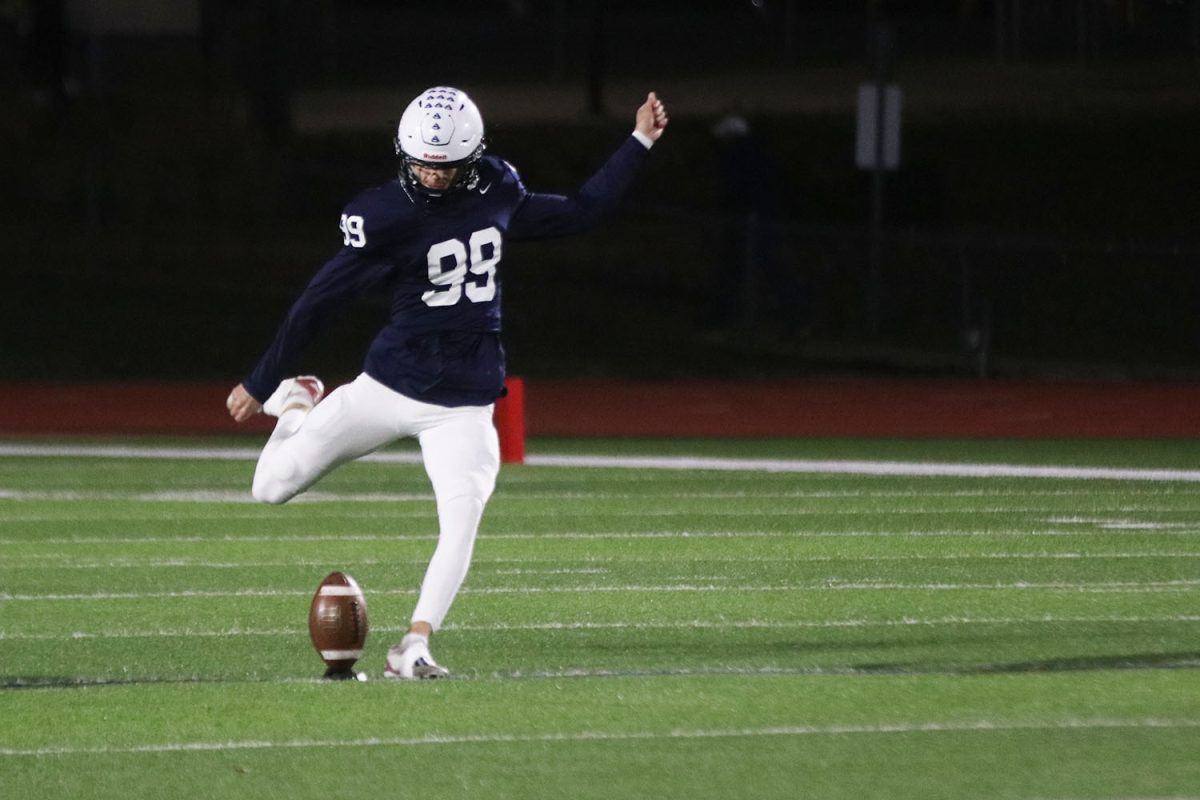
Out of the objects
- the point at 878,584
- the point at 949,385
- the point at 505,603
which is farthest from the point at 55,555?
the point at 949,385

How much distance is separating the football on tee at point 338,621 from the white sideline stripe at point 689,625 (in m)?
1.34

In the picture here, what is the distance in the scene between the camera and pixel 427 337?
26.4 ft

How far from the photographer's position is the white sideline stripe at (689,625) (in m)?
9.17

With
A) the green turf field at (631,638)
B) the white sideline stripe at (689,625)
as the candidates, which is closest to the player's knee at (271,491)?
the green turf field at (631,638)

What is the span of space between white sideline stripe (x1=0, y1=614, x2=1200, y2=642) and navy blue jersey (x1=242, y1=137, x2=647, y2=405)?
1409 mm

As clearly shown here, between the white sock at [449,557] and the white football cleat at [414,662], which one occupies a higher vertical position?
the white sock at [449,557]

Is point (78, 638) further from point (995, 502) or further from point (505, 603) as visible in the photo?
point (995, 502)

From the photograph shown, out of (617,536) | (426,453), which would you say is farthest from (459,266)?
(617,536)

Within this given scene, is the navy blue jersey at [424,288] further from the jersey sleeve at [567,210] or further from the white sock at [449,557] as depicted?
the white sock at [449,557]

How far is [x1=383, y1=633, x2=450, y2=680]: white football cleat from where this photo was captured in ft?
25.7

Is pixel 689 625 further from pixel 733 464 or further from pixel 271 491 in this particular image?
pixel 733 464

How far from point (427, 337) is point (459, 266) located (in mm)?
242

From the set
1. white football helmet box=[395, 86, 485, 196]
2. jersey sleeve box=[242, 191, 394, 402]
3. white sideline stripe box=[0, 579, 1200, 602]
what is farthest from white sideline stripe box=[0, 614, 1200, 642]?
white football helmet box=[395, 86, 485, 196]

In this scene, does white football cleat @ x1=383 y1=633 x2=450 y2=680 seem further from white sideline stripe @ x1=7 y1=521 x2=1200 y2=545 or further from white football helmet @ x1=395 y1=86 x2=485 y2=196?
white sideline stripe @ x1=7 y1=521 x2=1200 y2=545
